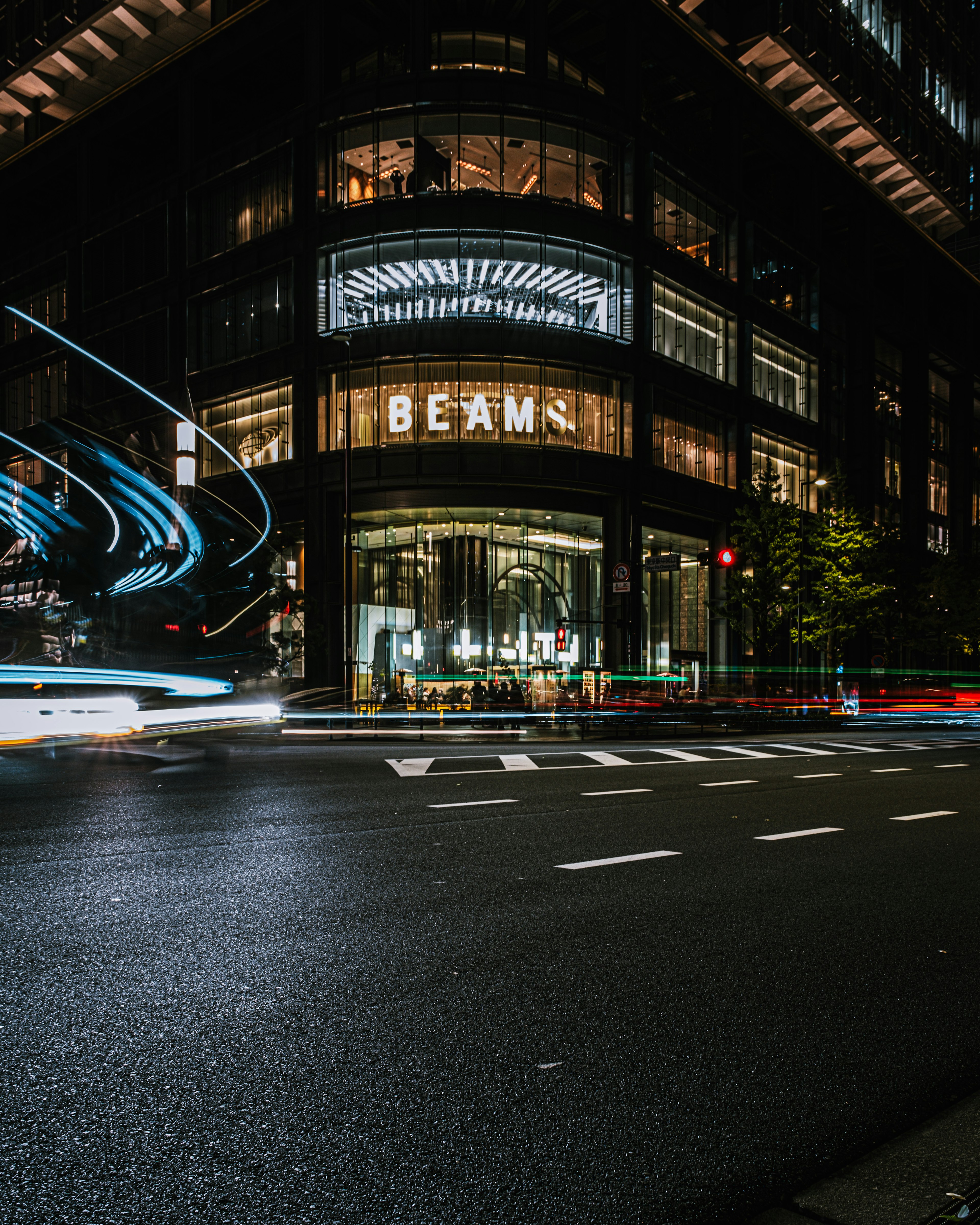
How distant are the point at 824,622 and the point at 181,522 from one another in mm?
27096

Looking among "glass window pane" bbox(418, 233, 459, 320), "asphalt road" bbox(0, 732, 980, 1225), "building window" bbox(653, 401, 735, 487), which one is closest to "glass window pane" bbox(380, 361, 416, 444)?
"glass window pane" bbox(418, 233, 459, 320)

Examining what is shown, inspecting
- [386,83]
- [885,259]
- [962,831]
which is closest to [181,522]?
[386,83]

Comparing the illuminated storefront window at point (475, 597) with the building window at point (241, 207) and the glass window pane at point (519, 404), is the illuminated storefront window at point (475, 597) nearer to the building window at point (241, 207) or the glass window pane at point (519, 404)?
the glass window pane at point (519, 404)

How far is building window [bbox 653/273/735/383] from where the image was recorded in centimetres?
A: 4025

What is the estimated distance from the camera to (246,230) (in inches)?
1590

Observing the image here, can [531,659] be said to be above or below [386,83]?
below

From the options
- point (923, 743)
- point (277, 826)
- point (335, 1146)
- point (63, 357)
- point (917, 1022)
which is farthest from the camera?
point (63, 357)

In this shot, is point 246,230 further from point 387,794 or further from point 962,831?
point 962,831

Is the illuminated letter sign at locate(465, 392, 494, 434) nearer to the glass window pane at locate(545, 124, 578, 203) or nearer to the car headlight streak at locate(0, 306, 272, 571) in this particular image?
the car headlight streak at locate(0, 306, 272, 571)

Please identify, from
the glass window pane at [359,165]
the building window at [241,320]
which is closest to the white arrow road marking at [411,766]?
the building window at [241,320]

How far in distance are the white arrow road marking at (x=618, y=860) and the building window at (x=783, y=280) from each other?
4341 cm

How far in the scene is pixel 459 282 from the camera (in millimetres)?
35812

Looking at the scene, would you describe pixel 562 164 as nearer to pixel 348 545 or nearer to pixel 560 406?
pixel 560 406

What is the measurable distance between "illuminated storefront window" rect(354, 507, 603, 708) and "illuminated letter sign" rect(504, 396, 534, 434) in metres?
3.23
